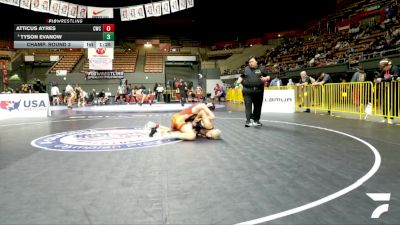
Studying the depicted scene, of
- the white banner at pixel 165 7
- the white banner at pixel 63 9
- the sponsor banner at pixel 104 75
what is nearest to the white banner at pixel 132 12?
the white banner at pixel 165 7

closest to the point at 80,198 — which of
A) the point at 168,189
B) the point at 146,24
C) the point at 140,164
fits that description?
the point at 168,189

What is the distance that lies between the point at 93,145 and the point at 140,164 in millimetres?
1754

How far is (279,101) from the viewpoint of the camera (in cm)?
1347

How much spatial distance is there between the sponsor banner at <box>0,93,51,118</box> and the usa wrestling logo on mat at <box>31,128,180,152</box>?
6338mm

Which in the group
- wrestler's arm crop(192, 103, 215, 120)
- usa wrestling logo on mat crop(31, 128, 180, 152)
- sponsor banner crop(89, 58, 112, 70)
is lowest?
usa wrestling logo on mat crop(31, 128, 180, 152)

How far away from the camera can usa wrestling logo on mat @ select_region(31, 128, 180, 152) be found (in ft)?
17.7

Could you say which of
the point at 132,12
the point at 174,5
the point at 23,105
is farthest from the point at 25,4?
the point at 174,5

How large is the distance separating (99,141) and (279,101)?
8973mm

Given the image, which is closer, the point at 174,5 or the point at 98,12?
the point at 174,5

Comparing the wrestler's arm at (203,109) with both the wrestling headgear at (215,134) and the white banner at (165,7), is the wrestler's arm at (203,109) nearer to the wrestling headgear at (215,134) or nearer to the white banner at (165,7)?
the wrestling headgear at (215,134)

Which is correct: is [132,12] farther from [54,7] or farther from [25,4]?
[25,4]

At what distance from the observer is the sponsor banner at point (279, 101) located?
13156mm
